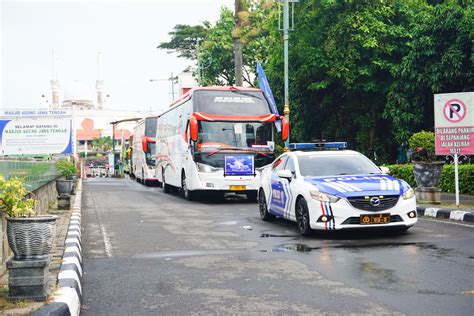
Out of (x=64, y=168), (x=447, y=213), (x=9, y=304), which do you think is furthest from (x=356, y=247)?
(x=64, y=168)

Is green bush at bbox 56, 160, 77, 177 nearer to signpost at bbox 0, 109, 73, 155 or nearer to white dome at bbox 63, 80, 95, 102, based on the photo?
signpost at bbox 0, 109, 73, 155

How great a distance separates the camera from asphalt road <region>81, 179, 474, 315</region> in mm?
5727

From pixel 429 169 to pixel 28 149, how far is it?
9.41 metres

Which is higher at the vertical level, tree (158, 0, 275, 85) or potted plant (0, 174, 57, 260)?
tree (158, 0, 275, 85)

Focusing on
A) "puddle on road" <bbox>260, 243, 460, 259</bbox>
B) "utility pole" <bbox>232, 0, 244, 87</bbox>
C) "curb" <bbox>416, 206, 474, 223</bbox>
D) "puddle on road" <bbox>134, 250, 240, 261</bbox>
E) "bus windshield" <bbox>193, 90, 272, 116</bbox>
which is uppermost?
"utility pole" <bbox>232, 0, 244, 87</bbox>

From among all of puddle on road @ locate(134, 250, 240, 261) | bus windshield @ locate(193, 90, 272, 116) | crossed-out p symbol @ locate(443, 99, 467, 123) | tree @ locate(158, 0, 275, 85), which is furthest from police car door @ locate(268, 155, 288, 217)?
tree @ locate(158, 0, 275, 85)

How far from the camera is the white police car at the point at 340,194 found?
986cm

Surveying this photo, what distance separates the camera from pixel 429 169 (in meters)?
14.9

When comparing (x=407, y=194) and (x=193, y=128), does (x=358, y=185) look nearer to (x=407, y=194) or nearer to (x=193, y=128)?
(x=407, y=194)

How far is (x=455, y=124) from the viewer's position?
1405 cm

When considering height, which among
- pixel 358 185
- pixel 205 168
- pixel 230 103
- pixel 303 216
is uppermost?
pixel 230 103

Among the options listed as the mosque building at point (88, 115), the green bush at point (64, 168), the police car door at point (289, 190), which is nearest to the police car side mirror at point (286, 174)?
the police car door at point (289, 190)

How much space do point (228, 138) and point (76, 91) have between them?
382 feet

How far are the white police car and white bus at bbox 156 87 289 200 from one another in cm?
694
